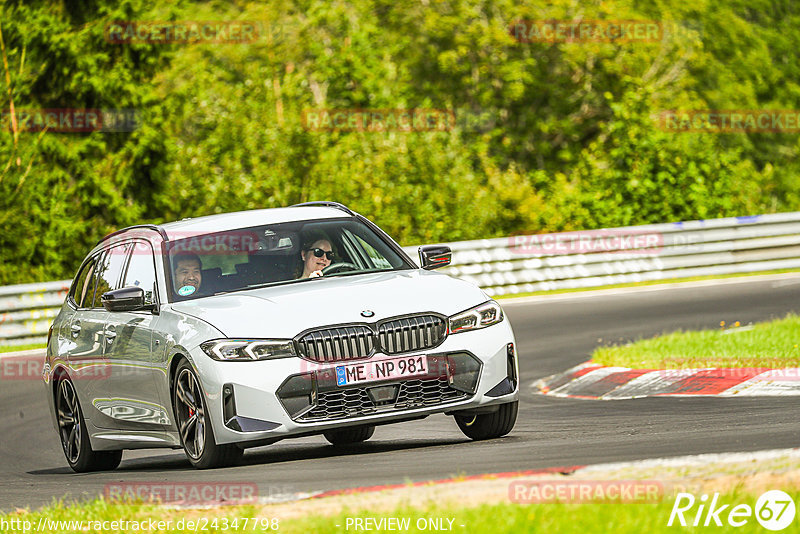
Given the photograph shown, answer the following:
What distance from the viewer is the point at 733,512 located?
5.42m

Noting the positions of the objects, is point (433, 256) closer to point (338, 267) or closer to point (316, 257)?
point (338, 267)

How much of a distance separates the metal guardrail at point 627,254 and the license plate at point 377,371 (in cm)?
1442

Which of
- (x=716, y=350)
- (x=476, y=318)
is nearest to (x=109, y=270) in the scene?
(x=476, y=318)

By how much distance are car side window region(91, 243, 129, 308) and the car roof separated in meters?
0.47

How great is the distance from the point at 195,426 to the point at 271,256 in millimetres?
1474

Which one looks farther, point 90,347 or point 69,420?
point 69,420

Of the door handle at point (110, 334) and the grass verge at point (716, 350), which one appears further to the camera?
the grass verge at point (716, 350)

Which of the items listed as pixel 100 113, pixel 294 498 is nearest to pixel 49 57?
pixel 100 113

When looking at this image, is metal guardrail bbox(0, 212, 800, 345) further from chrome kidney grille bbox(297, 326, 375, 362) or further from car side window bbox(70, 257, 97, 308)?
chrome kidney grille bbox(297, 326, 375, 362)

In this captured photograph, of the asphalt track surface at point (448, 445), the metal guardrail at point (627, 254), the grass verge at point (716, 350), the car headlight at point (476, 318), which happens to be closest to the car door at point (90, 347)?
the asphalt track surface at point (448, 445)

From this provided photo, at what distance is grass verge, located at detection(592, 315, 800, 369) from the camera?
1242 cm

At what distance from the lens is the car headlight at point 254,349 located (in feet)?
27.0

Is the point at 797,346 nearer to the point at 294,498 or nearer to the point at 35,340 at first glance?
the point at 294,498

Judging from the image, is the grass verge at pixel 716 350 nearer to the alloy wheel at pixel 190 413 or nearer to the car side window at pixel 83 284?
the car side window at pixel 83 284
